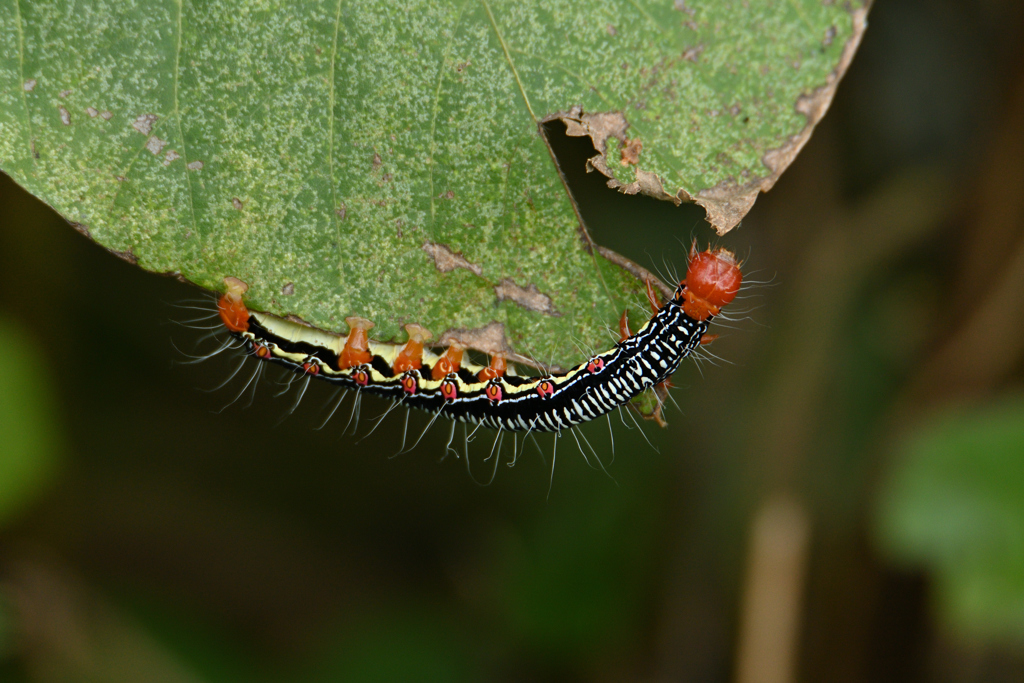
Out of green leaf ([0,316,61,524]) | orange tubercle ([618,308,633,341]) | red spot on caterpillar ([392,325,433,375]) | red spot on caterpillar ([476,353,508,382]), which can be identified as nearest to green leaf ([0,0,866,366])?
red spot on caterpillar ([392,325,433,375])

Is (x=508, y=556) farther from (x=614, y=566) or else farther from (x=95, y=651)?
(x=95, y=651)

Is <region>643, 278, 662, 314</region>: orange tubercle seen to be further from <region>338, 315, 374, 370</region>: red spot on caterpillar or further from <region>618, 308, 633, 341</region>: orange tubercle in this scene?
<region>338, 315, 374, 370</region>: red spot on caterpillar

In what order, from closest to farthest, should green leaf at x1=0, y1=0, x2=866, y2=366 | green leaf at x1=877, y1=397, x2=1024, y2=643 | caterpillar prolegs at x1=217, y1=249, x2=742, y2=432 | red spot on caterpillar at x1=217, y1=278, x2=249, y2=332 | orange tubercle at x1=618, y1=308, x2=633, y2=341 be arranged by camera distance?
green leaf at x1=0, y1=0, x2=866, y2=366, red spot on caterpillar at x1=217, y1=278, x2=249, y2=332, orange tubercle at x1=618, y1=308, x2=633, y2=341, caterpillar prolegs at x1=217, y1=249, x2=742, y2=432, green leaf at x1=877, y1=397, x2=1024, y2=643

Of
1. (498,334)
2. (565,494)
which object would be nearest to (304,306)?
(498,334)

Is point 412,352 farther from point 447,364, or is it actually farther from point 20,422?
point 20,422

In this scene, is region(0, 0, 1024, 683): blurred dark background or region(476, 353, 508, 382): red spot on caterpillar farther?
region(0, 0, 1024, 683): blurred dark background

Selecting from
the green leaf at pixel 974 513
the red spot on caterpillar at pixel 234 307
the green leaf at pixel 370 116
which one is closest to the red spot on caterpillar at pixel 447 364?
the green leaf at pixel 370 116

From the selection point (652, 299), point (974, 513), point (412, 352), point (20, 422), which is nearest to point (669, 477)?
point (974, 513)
